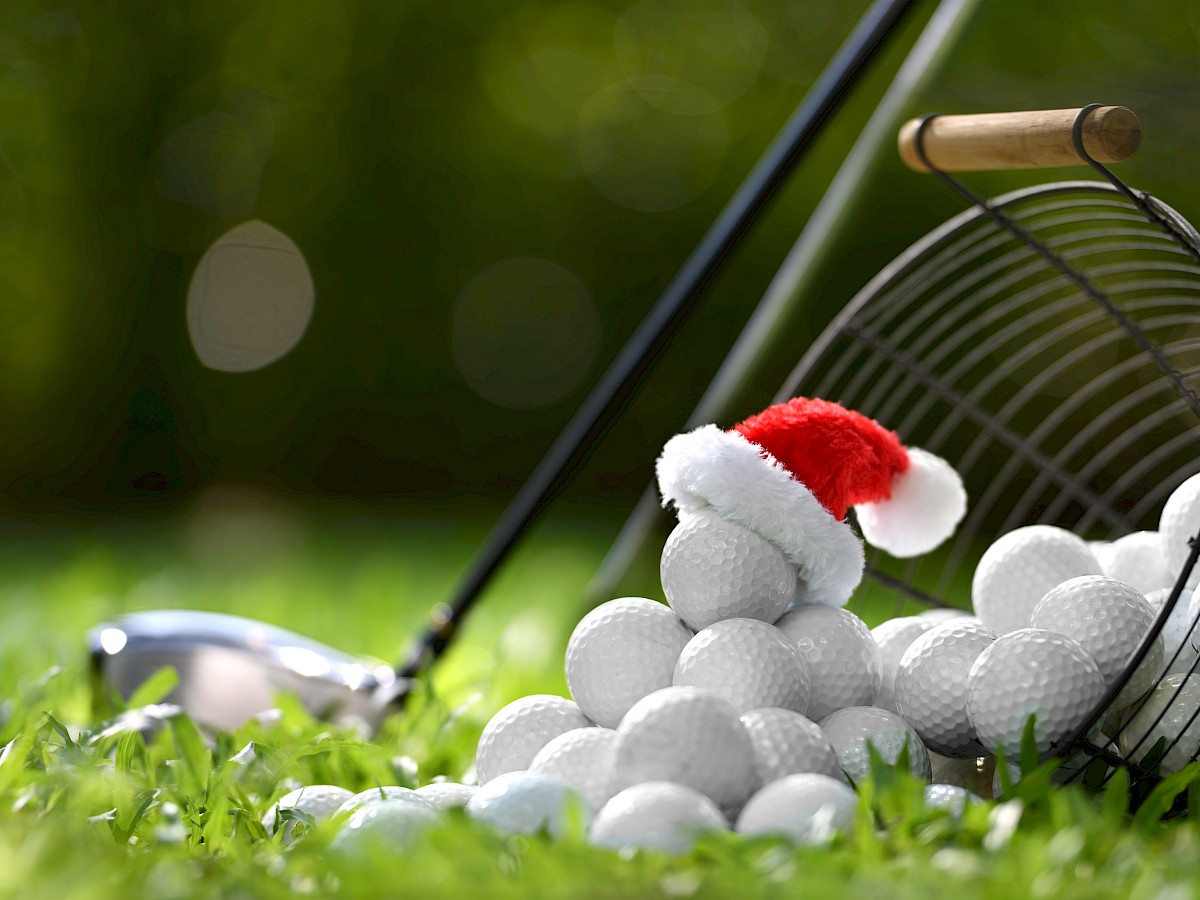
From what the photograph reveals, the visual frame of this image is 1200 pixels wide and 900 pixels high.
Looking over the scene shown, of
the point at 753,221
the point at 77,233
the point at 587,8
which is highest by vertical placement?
the point at 587,8

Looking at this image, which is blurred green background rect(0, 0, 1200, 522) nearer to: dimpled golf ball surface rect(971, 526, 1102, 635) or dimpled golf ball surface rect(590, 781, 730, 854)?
dimpled golf ball surface rect(971, 526, 1102, 635)

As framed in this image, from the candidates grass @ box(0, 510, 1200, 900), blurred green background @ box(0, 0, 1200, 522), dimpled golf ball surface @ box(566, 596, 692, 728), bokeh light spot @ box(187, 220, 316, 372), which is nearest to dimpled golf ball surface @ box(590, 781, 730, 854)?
grass @ box(0, 510, 1200, 900)

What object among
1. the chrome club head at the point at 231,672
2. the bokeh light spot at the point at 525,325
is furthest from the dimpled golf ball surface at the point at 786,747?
the bokeh light spot at the point at 525,325

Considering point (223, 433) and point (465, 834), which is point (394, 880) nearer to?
point (465, 834)

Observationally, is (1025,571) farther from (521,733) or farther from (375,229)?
(375,229)

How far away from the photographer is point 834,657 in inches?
29.5

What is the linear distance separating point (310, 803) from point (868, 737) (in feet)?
1.18

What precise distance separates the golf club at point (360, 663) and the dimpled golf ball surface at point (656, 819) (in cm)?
53

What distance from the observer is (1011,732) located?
681mm

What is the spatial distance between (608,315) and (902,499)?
2.42 meters

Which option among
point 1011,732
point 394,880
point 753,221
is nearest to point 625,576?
point 753,221

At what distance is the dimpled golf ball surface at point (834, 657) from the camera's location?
0.75 meters

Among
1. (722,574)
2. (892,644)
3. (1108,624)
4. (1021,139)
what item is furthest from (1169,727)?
(1021,139)

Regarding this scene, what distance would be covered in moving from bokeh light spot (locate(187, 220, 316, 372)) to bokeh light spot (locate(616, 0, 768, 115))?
1076mm
